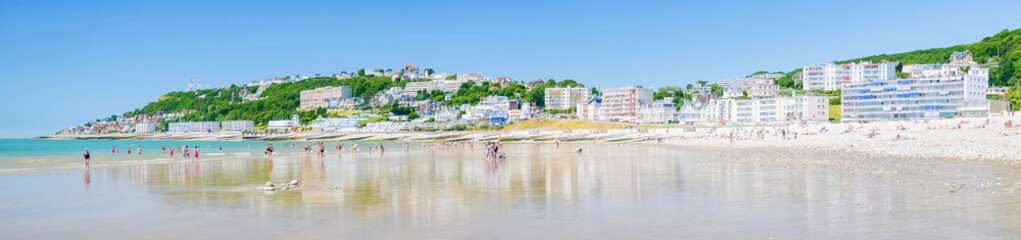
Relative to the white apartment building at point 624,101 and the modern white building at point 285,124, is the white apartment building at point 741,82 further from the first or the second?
the modern white building at point 285,124

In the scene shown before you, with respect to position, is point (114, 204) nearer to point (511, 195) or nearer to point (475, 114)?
point (511, 195)

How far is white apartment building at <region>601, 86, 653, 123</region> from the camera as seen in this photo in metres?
150

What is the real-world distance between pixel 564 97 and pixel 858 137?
141 m

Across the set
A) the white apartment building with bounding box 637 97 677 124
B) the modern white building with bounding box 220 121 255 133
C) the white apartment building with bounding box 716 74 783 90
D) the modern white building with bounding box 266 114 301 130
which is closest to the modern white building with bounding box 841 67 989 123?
the white apartment building with bounding box 637 97 677 124

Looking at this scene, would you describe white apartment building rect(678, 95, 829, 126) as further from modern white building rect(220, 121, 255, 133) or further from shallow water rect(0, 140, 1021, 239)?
modern white building rect(220, 121, 255, 133)

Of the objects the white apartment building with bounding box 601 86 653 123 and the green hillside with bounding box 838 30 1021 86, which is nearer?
the green hillside with bounding box 838 30 1021 86

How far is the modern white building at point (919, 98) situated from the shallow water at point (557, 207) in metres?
80.4

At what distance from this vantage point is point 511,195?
14625 millimetres

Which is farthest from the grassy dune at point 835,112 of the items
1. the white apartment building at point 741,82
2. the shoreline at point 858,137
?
the white apartment building at point 741,82

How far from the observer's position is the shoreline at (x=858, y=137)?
25.8 meters

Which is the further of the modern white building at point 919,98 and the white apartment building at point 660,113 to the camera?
the white apartment building at point 660,113

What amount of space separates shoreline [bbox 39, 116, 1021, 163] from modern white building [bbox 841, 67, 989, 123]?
104 ft

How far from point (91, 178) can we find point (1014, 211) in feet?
80.0

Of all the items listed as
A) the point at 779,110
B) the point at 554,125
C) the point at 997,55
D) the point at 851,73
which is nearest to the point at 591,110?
the point at 554,125
